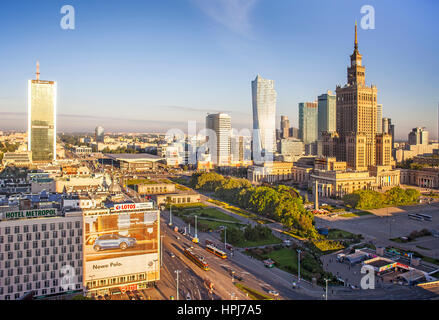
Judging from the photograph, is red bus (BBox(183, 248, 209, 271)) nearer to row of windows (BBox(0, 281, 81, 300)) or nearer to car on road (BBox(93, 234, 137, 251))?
car on road (BBox(93, 234, 137, 251))

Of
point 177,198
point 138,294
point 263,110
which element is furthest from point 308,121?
point 138,294

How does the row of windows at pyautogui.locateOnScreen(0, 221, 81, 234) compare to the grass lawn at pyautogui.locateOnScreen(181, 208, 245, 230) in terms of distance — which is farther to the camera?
the grass lawn at pyautogui.locateOnScreen(181, 208, 245, 230)

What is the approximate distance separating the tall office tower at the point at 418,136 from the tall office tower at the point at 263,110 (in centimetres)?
7160

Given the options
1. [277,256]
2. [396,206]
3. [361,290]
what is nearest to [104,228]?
[277,256]

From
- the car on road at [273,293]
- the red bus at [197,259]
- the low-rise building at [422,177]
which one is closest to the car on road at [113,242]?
the red bus at [197,259]

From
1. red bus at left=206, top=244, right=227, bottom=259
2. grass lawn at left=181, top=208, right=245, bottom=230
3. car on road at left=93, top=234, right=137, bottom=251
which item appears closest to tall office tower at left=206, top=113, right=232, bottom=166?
grass lawn at left=181, top=208, right=245, bottom=230

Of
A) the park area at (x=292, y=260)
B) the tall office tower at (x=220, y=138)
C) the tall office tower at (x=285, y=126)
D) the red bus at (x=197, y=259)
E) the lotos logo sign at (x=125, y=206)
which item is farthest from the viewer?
the tall office tower at (x=285, y=126)

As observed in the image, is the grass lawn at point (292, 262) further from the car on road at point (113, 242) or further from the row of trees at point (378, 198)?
the row of trees at point (378, 198)

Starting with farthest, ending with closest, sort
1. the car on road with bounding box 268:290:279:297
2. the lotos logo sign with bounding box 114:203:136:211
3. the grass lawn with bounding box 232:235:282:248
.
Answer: the grass lawn with bounding box 232:235:282:248
the lotos logo sign with bounding box 114:203:136:211
the car on road with bounding box 268:290:279:297

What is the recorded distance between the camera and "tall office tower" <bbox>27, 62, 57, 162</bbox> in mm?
94812

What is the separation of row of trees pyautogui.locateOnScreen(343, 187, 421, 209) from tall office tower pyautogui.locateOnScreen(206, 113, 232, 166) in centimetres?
6887

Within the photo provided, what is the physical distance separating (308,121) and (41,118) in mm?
110872

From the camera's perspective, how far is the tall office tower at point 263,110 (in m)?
116

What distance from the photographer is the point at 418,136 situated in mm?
152375
